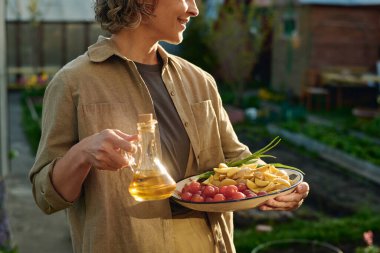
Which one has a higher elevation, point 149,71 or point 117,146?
point 149,71

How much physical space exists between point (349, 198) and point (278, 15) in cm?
1277

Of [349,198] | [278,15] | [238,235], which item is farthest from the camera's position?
[278,15]

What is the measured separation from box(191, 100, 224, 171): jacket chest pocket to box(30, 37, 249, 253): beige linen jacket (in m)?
0.05

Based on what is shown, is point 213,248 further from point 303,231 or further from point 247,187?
point 303,231

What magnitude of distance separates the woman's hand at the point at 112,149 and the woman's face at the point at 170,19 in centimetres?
54

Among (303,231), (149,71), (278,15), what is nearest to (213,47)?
(278,15)

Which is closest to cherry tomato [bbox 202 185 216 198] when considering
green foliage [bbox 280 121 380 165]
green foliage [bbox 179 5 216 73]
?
green foliage [bbox 280 121 380 165]

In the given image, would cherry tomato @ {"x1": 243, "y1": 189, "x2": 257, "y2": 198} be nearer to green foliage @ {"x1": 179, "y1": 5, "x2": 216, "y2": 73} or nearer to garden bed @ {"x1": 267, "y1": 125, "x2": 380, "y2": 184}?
garden bed @ {"x1": 267, "y1": 125, "x2": 380, "y2": 184}

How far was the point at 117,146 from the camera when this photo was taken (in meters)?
1.86

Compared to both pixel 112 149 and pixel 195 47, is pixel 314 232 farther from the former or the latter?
pixel 195 47

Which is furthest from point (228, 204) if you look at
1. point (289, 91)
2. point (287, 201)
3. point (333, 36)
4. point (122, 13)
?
point (333, 36)

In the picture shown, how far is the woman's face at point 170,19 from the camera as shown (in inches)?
89.7

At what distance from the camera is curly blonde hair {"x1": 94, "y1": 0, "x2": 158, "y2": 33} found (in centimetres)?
226

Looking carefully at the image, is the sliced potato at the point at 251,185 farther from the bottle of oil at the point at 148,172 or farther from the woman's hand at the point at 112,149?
the woman's hand at the point at 112,149
